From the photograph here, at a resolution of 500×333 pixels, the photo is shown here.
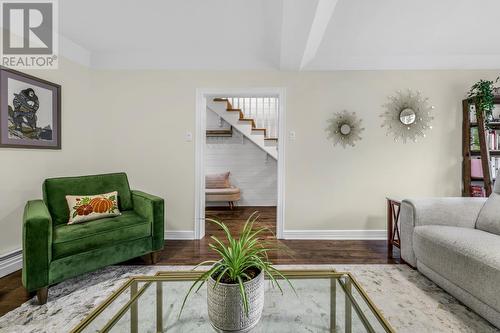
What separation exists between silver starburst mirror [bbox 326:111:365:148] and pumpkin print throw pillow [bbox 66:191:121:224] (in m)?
2.62

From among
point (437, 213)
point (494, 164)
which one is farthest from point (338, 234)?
point (494, 164)

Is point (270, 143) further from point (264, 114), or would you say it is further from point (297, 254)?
point (297, 254)

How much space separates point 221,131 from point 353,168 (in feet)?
9.30

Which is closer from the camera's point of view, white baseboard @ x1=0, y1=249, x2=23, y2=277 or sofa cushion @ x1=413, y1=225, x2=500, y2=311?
sofa cushion @ x1=413, y1=225, x2=500, y2=311

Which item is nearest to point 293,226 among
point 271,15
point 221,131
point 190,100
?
point 190,100

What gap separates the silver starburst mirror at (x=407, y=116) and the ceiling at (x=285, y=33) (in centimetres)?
40

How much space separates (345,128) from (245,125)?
210 centimetres

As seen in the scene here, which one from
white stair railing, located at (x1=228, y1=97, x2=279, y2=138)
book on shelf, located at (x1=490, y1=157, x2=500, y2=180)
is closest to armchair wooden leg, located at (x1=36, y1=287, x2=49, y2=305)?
white stair railing, located at (x1=228, y1=97, x2=279, y2=138)

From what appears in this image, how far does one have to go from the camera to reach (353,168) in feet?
9.62

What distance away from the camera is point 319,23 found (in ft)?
6.17

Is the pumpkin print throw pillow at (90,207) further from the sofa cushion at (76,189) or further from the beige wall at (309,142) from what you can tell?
the beige wall at (309,142)

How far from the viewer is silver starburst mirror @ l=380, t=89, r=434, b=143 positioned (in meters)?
2.86

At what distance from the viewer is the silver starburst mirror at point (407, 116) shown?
9.38ft

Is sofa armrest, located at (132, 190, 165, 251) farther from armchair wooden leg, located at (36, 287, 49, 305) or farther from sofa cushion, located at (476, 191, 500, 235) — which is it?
sofa cushion, located at (476, 191, 500, 235)
